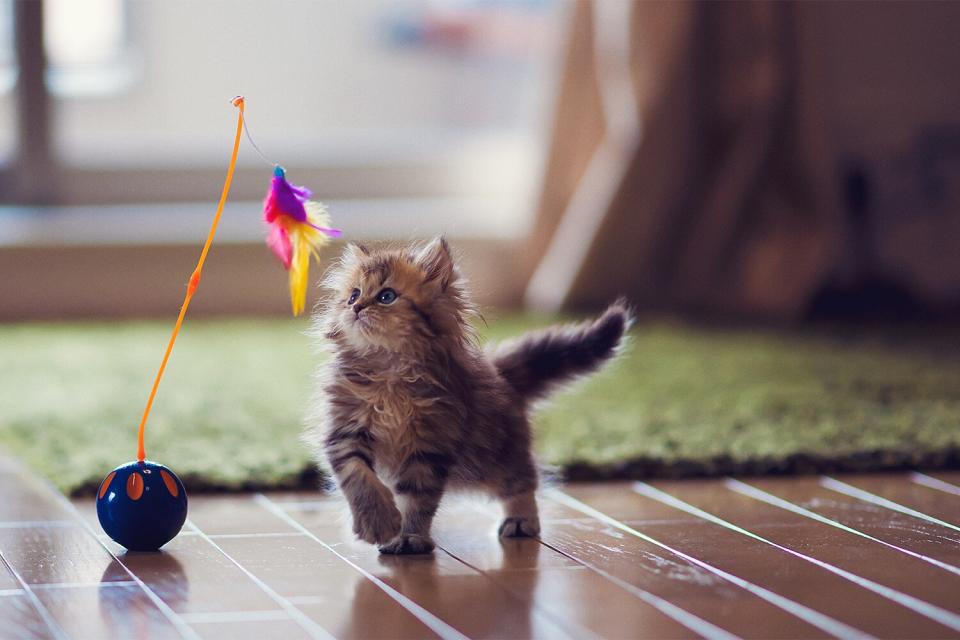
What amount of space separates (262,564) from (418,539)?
19 centimetres

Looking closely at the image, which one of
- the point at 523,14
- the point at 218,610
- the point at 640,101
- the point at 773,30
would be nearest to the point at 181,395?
the point at 218,610

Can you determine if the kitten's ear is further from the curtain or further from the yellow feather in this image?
the curtain

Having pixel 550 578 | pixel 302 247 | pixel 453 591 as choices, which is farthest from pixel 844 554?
pixel 302 247

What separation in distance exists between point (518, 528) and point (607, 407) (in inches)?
39.0

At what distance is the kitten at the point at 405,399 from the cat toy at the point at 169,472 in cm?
6

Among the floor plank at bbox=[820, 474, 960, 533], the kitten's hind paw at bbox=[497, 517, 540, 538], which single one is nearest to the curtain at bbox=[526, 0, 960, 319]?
the floor plank at bbox=[820, 474, 960, 533]

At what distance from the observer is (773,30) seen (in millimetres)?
4137

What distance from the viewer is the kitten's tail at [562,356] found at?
1770 millimetres

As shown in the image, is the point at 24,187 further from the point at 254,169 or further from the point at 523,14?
the point at 523,14

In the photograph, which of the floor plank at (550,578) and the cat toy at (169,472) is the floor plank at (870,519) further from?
the cat toy at (169,472)

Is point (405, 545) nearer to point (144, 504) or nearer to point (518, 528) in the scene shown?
point (518, 528)

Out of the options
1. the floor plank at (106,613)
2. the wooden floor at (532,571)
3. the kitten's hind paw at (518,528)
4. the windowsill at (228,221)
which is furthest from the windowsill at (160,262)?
the floor plank at (106,613)

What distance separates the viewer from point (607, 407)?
267cm

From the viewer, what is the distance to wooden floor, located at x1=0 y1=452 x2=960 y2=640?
130cm
